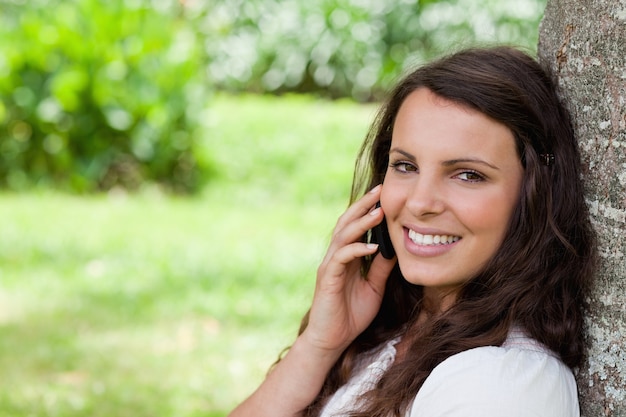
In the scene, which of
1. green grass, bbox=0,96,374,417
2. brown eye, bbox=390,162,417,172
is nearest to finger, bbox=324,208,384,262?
brown eye, bbox=390,162,417,172

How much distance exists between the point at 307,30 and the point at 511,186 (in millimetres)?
8777

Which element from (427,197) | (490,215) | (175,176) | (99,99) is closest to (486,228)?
(490,215)

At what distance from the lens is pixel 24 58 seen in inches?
300

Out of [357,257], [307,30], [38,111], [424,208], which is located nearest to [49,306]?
[38,111]

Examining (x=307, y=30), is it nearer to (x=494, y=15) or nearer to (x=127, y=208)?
(x=494, y=15)

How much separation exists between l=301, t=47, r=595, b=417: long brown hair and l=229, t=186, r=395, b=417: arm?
1.03 feet

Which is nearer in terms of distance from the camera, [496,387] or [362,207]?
[496,387]

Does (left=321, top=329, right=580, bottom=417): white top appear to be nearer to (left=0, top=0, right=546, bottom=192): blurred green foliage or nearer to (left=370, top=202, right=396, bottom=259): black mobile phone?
(left=370, top=202, right=396, bottom=259): black mobile phone

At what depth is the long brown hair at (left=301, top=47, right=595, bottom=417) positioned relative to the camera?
1985mm

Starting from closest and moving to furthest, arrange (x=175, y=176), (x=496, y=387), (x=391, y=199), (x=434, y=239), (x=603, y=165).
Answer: (x=496, y=387) < (x=603, y=165) < (x=434, y=239) < (x=391, y=199) < (x=175, y=176)

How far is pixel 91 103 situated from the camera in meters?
7.57

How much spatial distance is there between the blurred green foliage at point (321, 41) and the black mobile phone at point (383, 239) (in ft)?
25.8

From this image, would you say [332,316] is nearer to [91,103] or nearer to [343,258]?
[343,258]

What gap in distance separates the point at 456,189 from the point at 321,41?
8688 mm
